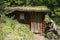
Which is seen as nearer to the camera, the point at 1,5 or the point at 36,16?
the point at 1,5

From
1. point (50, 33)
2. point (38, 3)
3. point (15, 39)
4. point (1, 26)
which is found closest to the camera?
point (15, 39)

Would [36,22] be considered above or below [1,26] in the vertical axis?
below

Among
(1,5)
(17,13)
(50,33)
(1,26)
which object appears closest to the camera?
(1,26)

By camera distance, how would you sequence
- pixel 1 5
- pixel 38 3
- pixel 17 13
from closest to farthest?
pixel 1 5 < pixel 17 13 < pixel 38 3

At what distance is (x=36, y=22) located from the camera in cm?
2386

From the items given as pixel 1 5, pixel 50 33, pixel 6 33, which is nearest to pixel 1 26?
pixel 6 33

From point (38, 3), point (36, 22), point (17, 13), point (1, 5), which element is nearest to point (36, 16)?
point (36, 22)

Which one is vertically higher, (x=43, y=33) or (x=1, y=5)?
(x=1, y=5)

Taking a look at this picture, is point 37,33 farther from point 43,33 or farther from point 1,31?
point 1,31

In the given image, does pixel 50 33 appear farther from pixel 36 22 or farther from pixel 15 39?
pixel 15 39

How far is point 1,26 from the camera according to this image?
13.7m

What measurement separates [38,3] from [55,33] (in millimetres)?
9328

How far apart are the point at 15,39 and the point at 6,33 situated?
2.53 ft

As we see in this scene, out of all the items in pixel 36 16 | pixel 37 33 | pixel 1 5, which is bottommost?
pixel 37 33
